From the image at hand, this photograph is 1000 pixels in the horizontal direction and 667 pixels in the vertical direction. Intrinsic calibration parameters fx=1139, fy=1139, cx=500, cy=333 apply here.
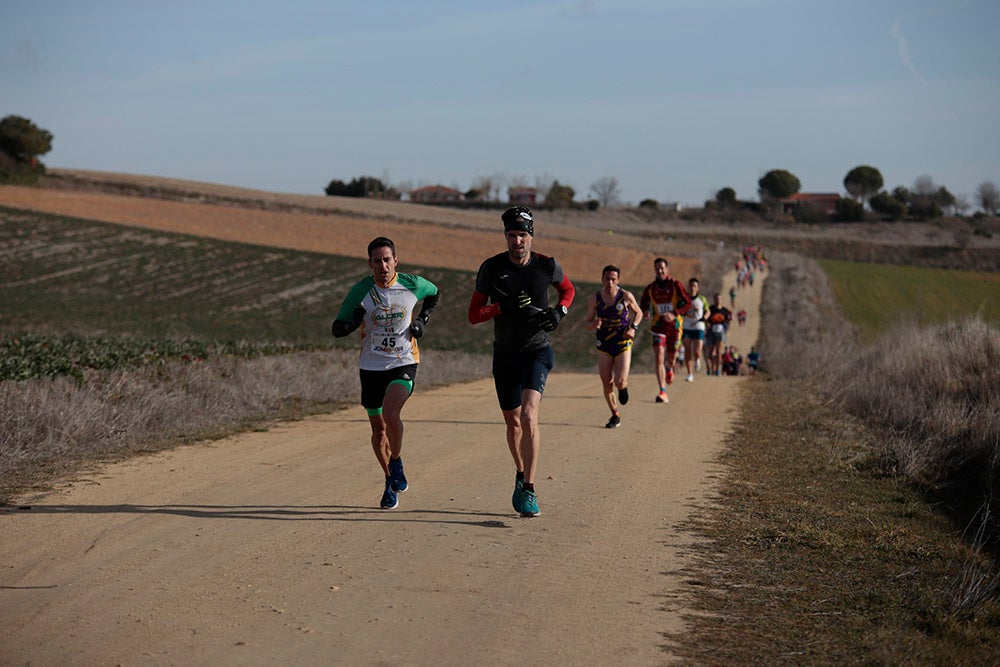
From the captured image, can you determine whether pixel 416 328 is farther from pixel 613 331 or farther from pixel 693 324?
pixel 693 324

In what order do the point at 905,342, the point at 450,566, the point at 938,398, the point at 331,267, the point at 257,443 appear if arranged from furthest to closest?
the point at 331,267, the point at 905,342, the point at 938,398, the point at 257,443, the point at 450,566

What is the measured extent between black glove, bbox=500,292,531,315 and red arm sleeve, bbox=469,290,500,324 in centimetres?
5

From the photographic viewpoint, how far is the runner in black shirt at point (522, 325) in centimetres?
897

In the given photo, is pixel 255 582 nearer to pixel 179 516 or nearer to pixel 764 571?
pixel 179 516

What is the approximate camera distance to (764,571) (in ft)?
24.8

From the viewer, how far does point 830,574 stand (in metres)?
7.60

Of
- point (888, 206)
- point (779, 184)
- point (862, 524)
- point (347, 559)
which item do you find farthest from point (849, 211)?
point (347, 559)

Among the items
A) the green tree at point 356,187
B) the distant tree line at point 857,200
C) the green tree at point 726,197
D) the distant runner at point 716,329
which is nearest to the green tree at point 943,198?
the distant tree line at point 857,200

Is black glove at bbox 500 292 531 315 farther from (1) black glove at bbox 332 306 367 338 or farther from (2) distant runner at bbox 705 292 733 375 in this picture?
(2) distant runner at bbox 705 292 733 375

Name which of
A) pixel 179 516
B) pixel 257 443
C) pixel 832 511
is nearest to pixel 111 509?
pixel 179 516

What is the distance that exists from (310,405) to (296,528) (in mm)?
8719

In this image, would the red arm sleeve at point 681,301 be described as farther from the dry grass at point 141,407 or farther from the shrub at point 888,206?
the shrub at point 888,206

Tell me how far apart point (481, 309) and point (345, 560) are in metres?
2.43

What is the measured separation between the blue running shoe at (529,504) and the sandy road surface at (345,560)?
117 mm
